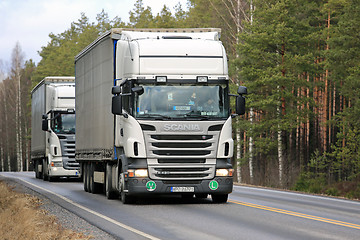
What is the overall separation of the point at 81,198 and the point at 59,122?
12.0m

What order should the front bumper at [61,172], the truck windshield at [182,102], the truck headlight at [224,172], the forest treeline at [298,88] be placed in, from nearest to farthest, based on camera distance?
the truck windshield at [182,102], the truck headlight at [224,172], the forest treeline at [298,88], the front bumper at [61,172]

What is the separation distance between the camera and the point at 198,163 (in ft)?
56.7

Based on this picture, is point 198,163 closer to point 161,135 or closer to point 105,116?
point 161,135

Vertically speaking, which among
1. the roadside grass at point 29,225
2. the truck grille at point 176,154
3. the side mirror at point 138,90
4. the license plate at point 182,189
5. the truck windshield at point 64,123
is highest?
the side mirror at point 138,90

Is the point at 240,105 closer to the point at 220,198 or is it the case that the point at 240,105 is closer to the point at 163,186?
the point at 220,198

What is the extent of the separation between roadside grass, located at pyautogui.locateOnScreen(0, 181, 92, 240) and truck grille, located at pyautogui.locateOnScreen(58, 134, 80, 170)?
590 inches

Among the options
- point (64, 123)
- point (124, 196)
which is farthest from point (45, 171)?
point (124, 196)

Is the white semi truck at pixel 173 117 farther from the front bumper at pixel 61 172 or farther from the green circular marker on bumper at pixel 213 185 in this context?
the front bumper at pixel 61 172

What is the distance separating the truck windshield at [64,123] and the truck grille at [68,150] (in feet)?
0.81

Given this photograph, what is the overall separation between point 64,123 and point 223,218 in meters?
19.3

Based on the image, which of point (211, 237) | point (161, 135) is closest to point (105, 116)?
point (161, 135)

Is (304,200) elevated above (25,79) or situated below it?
below

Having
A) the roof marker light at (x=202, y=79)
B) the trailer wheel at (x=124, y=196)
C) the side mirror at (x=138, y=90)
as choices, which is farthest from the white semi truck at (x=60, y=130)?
the roof marker light at (x=202, y=79)

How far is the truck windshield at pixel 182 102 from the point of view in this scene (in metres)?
17.2
